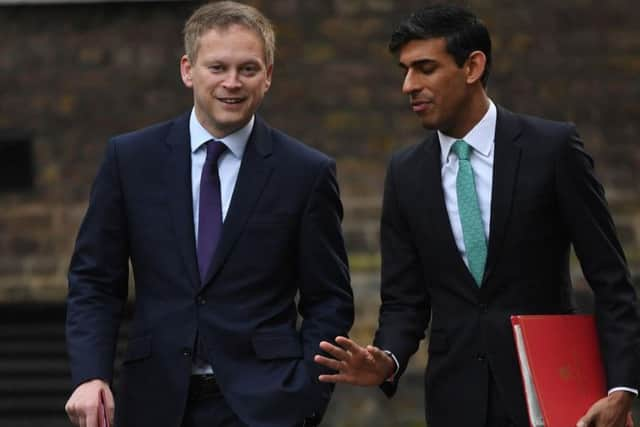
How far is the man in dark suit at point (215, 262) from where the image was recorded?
532 centimetres

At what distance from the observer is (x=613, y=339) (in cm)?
526

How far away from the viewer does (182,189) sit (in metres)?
5.42

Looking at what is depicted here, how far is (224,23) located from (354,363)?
1075 mm

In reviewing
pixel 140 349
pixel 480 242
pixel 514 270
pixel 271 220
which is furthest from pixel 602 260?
pixel 140 349

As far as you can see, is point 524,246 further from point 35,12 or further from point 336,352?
point 35,12

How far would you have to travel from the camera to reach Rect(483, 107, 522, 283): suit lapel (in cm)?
536

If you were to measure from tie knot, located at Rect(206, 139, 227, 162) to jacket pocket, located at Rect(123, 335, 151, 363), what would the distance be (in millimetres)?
558

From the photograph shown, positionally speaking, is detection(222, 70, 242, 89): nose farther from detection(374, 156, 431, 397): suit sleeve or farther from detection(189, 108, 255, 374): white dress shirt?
detection(374, 156, 431, 397): suit sleeve

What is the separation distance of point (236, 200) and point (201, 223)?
0.40 ft

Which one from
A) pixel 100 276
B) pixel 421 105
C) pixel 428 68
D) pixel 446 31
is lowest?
pixel 100 276

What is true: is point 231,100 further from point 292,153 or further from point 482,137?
point 482,137

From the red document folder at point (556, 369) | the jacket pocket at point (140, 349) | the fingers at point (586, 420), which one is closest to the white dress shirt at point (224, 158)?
the jacket pocket at point (140, 349)

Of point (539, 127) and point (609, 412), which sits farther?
point (539, 127)

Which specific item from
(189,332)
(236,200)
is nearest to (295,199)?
(236,200)
